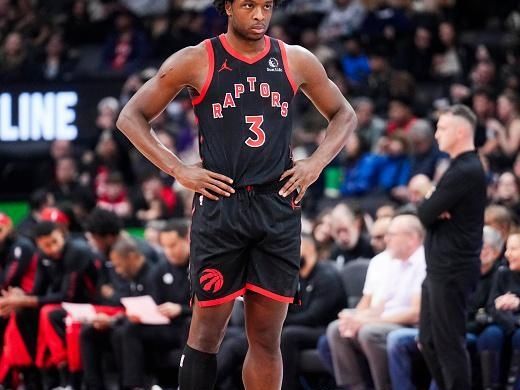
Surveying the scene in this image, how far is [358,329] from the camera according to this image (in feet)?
29.7

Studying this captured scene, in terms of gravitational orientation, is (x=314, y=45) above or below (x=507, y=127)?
above

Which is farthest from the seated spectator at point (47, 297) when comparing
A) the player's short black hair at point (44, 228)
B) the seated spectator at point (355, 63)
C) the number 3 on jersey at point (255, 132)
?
the seated spectator at point (355, 63)

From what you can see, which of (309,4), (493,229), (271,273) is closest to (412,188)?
(493,229)

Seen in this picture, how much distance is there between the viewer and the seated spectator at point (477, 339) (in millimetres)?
8562

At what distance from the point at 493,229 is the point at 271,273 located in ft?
12.2

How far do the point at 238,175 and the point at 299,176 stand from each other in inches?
10.8

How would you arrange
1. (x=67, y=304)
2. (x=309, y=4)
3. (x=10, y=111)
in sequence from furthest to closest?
(x=309, y=4)
(x=10, y=111)
(x=67, y=304)

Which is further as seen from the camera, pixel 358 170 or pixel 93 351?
pixel 358 170

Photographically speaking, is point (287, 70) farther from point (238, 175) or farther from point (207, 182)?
point (207, 182)

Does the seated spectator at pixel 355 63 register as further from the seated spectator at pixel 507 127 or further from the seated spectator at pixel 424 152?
the seated spectator at pixel 424 152

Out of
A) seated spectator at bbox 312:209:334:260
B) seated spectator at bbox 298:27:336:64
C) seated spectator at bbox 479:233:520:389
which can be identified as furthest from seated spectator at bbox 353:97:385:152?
seated spectator at bbox 479:233:520:389

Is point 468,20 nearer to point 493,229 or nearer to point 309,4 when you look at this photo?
point 309,4

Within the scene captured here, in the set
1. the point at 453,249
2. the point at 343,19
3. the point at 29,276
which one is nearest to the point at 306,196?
the point at 29,276

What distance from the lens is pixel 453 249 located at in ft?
25.6
